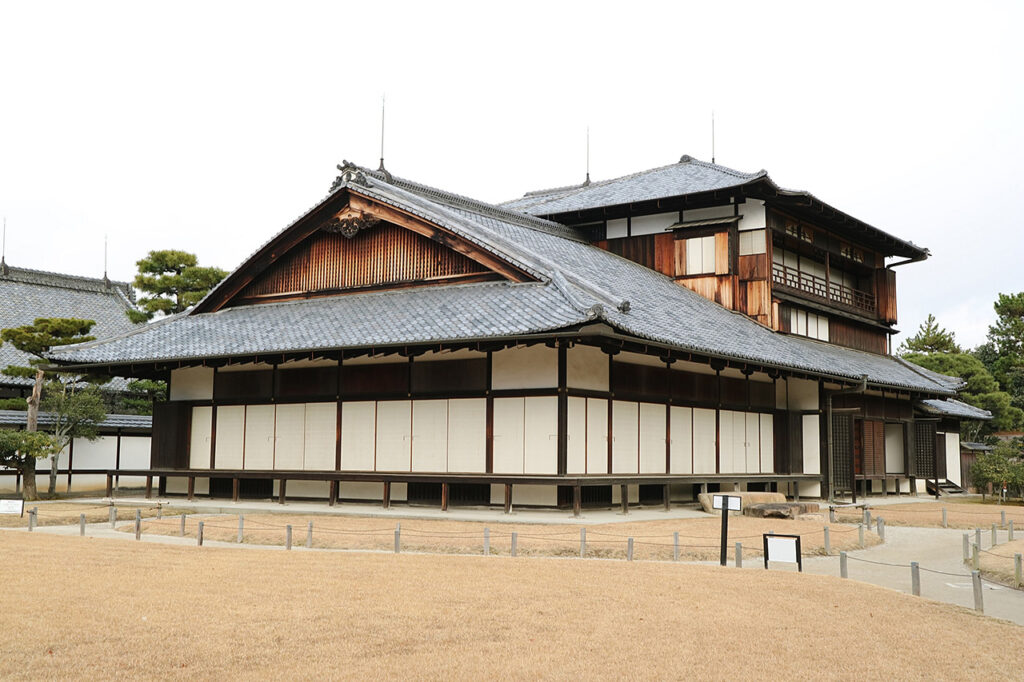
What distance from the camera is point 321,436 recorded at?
24844 mm

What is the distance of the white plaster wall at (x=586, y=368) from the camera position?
853 inches

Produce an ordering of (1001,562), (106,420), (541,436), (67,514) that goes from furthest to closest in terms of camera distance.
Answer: (106,420), (67,514), (541,436), (1001,562)

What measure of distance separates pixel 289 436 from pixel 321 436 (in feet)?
3.53

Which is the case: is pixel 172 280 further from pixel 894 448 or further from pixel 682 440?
pixel 894 448

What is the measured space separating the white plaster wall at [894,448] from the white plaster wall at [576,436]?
64.9 feet

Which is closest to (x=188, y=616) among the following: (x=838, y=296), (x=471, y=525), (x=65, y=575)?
(x=65, y=575)

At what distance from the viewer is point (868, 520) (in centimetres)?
2150

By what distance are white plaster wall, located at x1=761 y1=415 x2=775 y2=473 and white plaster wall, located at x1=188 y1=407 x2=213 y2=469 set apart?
1568 cm

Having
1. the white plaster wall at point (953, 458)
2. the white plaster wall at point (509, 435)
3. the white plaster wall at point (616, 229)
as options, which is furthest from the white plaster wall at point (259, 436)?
the white plaster wall at point (953, 458)

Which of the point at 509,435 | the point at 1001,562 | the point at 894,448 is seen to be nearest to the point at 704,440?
the point at 509,435

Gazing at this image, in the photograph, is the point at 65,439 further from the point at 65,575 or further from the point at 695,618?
the point at 695,618

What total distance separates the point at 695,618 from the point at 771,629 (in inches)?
31.6

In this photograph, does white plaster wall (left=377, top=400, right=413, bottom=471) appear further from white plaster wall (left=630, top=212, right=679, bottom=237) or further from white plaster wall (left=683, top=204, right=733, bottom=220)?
white plaster wall (left=683, top=204, right=733, bottom=220)

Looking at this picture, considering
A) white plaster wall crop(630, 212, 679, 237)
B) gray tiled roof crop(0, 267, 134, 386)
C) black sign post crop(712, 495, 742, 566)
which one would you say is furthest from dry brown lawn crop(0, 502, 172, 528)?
white plaster wall crop(630, 212, 679, 237)
